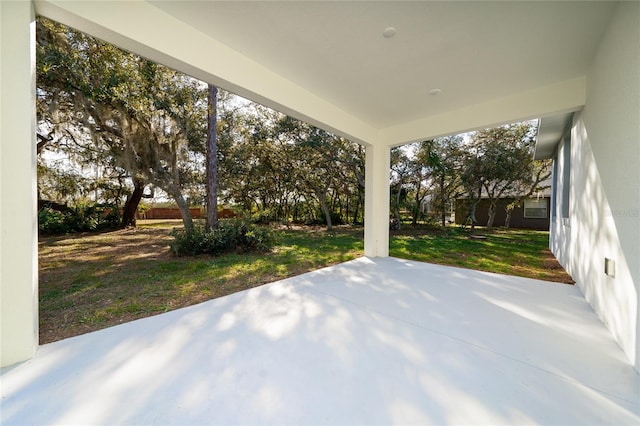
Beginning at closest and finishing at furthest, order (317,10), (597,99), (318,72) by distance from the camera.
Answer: (317,10)
(597,99)
(318,72)

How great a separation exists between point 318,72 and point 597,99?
9.48ft

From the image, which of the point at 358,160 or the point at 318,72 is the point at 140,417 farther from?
the point at 358,160

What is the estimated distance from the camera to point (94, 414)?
1197 mm

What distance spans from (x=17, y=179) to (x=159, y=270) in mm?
3126

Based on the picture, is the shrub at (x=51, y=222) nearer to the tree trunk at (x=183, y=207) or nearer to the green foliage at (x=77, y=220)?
the green foliage at (x=77, y=220)

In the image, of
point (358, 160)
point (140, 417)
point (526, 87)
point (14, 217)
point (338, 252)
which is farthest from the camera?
point (358, 160)

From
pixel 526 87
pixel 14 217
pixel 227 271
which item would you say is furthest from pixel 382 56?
pixel 227 271

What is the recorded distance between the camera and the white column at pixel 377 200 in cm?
488

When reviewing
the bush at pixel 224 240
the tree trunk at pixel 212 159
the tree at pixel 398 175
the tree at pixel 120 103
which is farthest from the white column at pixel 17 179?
the tree at pixel 398 175

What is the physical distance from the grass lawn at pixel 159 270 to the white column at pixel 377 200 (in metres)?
0.72

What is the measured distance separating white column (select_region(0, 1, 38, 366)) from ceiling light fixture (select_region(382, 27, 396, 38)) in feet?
8.40

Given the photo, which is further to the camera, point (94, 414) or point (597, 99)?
point (597, 99)

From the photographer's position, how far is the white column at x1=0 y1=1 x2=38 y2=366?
147 cm

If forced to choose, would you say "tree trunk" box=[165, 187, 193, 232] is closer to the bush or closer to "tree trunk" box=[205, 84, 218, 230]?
the bush
